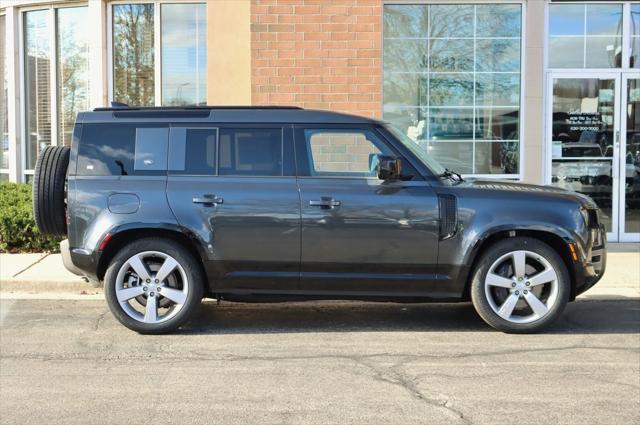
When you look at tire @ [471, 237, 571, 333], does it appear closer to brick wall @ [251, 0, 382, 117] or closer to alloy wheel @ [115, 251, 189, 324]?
alloy wheel @ [115, 251, 189, 324]

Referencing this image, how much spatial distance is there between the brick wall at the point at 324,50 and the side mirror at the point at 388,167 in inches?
179

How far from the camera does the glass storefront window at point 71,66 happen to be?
12.3m

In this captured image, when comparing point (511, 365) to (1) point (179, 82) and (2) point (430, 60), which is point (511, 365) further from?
(1) point (179, 82)

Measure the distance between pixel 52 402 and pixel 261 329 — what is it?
7.63 ft

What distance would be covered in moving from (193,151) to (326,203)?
1.27 meters

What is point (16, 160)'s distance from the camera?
1254cm

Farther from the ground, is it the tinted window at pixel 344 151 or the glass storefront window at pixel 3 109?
the glass storefront window at pixel 3 109

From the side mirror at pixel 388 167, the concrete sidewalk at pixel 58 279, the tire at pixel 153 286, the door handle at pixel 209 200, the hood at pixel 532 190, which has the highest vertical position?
the side mirror at pixel 388 167

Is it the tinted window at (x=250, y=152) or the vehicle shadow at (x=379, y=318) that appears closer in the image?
the tinted window at (x=250, y=152)

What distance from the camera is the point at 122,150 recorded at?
6.44 m

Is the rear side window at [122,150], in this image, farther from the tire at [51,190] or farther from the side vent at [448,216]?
the side vent at [448,216]

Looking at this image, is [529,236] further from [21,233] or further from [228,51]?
[21,233]

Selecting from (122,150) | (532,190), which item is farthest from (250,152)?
(532,190)

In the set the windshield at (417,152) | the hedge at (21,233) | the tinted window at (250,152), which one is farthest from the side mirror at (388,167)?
the hedge at (21,233)
